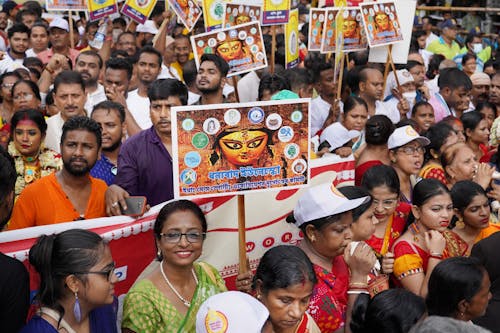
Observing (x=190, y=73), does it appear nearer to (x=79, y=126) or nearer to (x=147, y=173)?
(x=147, y=173)

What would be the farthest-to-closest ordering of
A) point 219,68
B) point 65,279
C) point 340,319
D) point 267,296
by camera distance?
point 219,68, point 340,319, point 267,296, point 65,279

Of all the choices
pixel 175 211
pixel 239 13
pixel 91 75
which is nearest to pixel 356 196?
pixel 175 211

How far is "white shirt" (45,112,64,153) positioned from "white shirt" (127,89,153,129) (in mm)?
1055

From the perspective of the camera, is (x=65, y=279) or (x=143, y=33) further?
(x=143, y=33)

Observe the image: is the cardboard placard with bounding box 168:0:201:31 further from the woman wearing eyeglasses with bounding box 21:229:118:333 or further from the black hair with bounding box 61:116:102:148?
the woman wearing eyeglasses with bounding box 21:229:118:333

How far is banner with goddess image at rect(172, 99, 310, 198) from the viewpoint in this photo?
11.9ft

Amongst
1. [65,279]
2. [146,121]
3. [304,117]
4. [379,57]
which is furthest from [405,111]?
[65,279]

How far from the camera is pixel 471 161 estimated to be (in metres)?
5.48

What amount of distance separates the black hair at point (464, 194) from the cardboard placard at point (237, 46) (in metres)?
2.76

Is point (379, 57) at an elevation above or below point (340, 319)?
above

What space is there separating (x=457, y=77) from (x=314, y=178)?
3.67 m

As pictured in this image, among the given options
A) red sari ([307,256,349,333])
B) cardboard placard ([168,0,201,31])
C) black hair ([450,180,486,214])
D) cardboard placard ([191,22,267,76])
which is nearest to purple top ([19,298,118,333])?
red sari ([307,256,349,333])

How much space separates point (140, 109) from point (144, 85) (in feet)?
1.58

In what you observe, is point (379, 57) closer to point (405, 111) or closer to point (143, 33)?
point (405, 111)
